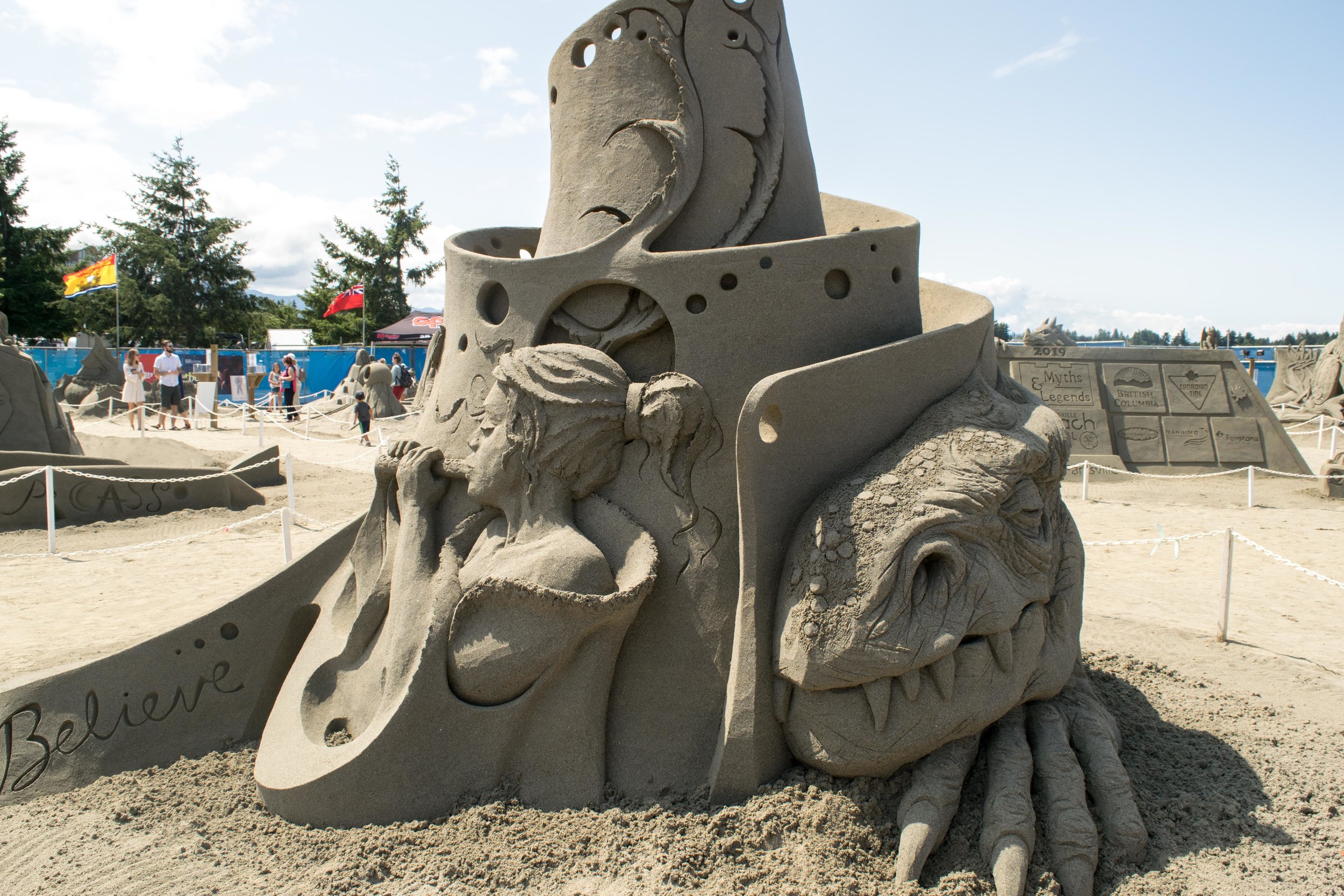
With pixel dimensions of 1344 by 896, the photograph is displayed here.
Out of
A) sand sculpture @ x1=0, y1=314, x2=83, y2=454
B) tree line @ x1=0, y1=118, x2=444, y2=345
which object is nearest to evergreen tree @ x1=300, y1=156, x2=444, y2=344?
tree line @ x1=0, y1=118, x2=444, y2=345

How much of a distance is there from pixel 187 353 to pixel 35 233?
27.0ft

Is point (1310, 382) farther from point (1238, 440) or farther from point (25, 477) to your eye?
point (25, 477)

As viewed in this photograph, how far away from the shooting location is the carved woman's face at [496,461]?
124 inches

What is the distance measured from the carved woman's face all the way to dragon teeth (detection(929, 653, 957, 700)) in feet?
4.82

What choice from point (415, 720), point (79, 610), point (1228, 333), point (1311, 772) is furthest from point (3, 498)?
point (1228, 333)

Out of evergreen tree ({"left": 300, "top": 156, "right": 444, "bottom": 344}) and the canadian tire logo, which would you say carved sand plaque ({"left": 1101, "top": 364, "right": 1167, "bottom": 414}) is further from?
evergreen tree ({"left": 300, "top": 156, "right": 444, "bottom": 344})

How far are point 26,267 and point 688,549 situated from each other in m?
30.0

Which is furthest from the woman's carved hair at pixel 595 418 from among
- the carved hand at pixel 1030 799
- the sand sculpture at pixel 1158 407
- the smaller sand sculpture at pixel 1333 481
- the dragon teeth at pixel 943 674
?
the smaller sand sculpture at pixel 1333 481

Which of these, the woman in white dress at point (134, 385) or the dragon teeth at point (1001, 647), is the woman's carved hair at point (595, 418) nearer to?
the dragon teeth at point (1001, 647)

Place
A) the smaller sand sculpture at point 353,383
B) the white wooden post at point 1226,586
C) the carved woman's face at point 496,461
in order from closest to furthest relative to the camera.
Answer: the carved woman's face at point 496,461, the white wooden post at point 1226,586, the smaller sand sculpture at point 353,383

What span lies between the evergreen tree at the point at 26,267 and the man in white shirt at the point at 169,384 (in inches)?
493

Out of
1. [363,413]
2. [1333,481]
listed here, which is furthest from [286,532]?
[1333,481]

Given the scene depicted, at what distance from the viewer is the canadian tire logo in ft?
40.6

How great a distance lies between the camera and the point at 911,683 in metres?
2.71
